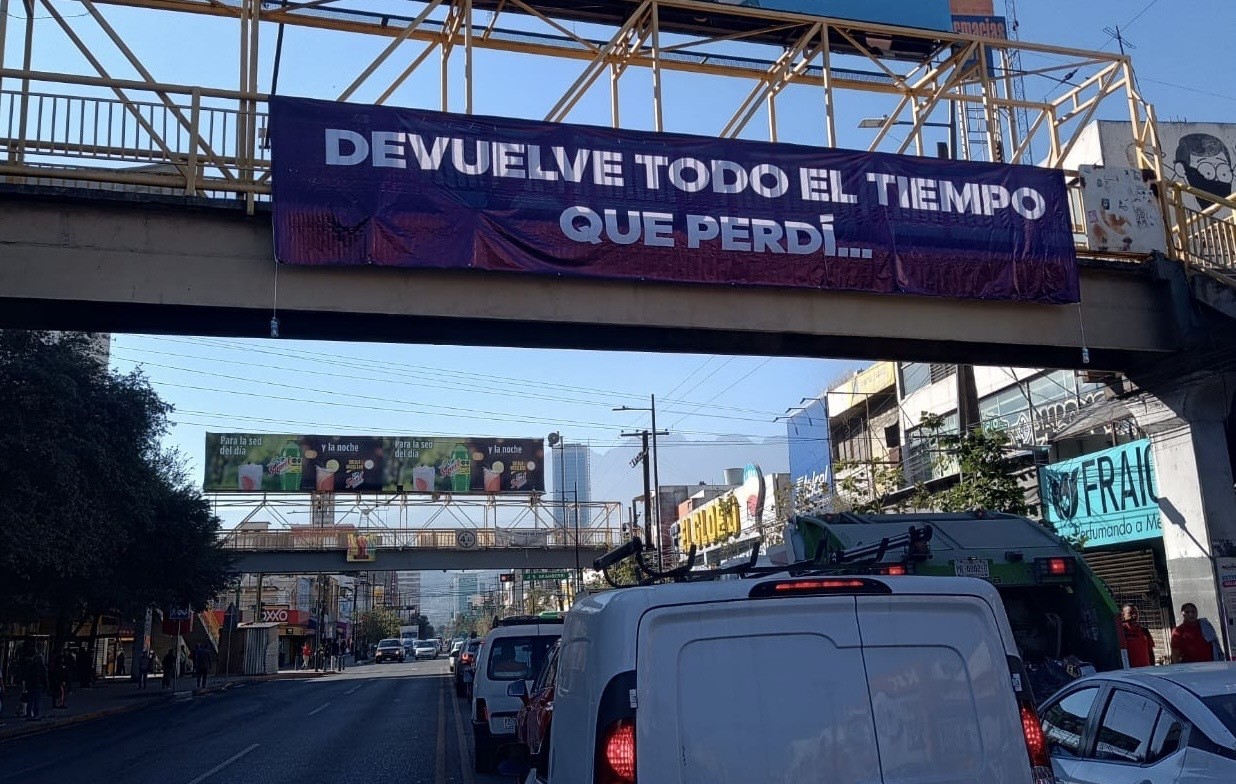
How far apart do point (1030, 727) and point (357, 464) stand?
5565 centimetres

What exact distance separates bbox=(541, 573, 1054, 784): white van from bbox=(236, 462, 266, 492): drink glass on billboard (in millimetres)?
55796

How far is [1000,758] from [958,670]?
0.33 m

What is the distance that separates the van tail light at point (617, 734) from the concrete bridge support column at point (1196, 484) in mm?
13970

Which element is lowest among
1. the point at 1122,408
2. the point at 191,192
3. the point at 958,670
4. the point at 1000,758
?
the point at 1000,758

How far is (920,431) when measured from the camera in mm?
30156

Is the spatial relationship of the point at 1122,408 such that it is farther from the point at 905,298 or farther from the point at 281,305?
the point at 281,305

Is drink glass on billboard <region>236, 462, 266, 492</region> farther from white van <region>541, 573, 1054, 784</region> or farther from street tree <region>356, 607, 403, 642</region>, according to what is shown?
street tree <region>356, 607, 403, 642</region>

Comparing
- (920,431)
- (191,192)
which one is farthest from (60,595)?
(920,431)

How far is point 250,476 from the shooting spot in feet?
187

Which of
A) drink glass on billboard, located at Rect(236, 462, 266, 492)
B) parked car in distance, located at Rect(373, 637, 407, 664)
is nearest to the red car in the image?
drink glass on billboard, located at Rect(236, 462, 266, 492)

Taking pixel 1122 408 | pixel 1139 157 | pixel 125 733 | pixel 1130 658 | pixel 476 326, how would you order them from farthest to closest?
1. pixel 125 733
2. pixel 1122 408
3. pixel 1139 157
4. pixel 476 326
5. pixel 1130 658

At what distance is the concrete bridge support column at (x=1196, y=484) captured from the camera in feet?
50.5

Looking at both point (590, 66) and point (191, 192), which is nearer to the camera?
point (191, 192)

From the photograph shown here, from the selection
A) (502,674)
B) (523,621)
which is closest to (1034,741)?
(502,674)
